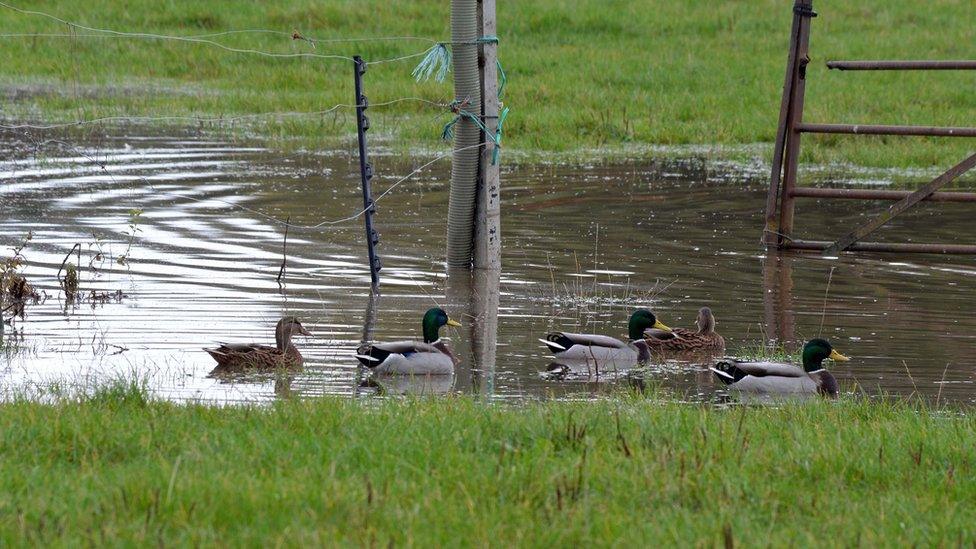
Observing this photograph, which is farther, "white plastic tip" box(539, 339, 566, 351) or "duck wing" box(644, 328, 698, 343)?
"duck wing" box(644, 328, 698, 343)

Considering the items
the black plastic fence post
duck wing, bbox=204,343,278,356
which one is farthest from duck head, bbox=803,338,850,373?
the black plastic fence post

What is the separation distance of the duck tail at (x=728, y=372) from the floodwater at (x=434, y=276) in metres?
0.16

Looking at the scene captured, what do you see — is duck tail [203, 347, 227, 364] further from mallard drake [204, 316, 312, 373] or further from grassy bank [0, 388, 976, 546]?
grassy bank [0, 388, 976, 546]

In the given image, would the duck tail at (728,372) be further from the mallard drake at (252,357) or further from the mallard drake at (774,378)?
the mallard drake at (252,357)

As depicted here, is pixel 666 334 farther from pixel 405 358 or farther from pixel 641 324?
pixel 405 358

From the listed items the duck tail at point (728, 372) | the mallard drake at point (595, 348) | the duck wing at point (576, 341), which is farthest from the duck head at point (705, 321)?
the duck tail at point (728, 372)

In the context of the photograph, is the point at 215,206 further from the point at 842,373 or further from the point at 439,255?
the point at 842,373

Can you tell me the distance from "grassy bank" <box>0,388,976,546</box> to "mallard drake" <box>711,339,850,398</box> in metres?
1.73

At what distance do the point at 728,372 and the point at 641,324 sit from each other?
152 centimetres

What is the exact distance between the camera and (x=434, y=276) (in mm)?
12977

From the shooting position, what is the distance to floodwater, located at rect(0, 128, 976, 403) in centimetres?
931

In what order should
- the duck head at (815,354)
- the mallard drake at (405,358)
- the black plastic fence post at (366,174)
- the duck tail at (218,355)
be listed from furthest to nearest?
1. the black plastic fence post at (366,174)
2. the duck head at (815,354)
3. the mallard drake at (405,358)
4. the duck tail at (218,355)

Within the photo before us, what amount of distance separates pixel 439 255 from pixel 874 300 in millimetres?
4167

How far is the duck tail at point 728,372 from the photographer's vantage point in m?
8.82
